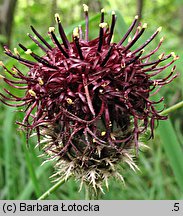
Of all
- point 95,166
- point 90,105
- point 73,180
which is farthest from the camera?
point 73,180

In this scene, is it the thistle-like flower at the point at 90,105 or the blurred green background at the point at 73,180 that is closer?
the thistle-like flower at the point at 90,105

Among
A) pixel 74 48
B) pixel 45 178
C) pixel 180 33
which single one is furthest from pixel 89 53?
pixel 180 33

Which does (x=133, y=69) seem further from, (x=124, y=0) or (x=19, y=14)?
(x=19, y=14)

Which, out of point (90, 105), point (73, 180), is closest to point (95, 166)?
point (90, 105)

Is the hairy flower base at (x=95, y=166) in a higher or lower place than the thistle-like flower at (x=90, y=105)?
lower

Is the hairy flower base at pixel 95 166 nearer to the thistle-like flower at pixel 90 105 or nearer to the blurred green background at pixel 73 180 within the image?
the thistle-like flower at pixel 90 105

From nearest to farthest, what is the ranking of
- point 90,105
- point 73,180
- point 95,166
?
point 90,105 < point 95,166 < point 73,180

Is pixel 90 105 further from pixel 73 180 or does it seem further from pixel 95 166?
pixel 73 180

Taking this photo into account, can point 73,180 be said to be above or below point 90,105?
below

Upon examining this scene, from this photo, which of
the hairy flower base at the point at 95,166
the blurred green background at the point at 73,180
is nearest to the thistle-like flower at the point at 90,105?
the hairy flower base at the point at 95,166
